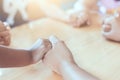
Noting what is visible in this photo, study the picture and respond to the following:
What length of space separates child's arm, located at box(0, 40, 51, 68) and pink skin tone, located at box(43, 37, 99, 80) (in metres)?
0.02

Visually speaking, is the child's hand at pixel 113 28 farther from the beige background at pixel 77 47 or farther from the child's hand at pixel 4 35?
the child's hand at pixel 4 35

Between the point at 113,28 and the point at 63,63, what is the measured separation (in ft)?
0.81

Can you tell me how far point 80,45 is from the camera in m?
→ 0.61

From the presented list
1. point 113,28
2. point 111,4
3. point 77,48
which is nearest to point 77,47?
point 77,48

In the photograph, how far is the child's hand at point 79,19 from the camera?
→ 29.7 inches

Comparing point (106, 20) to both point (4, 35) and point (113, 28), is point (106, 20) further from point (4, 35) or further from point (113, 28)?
point (4, 35)

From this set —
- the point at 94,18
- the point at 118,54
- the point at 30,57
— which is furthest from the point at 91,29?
the point at 30,57

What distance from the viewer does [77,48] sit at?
1.96ft

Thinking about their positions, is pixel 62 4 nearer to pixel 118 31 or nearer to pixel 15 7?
pixel 15 7

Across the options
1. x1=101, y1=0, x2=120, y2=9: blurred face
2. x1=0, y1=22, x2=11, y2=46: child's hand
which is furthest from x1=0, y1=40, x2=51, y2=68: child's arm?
x1=101, y1=0, x2=120, y2=9: blurred face

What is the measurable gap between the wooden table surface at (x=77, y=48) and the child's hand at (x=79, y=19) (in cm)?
2

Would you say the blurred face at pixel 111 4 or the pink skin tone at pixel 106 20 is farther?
the blurred face at pixel 111 4

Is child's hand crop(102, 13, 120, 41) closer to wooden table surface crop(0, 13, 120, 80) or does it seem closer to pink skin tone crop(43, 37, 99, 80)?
wooden table surface crop(0, 13, 120, 80)

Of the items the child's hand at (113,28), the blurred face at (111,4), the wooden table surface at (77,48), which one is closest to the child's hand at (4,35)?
the wooden table surface at (77,48)
